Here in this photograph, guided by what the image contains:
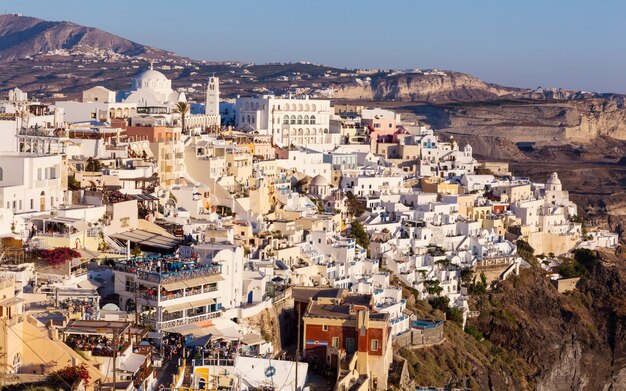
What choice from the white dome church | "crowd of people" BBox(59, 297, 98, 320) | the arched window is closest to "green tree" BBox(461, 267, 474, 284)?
the white dome church

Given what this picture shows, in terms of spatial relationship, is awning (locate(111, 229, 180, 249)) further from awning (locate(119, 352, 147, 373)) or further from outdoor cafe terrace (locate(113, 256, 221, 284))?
awning (locate(119, 352, 147, 373))

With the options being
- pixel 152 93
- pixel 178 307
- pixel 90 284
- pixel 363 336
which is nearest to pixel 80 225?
pixel 90 284

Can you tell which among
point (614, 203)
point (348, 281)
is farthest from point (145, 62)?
point (348, 281)

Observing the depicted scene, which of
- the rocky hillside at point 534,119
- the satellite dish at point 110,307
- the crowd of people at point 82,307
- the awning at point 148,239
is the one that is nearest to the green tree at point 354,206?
the awning at point 148,239

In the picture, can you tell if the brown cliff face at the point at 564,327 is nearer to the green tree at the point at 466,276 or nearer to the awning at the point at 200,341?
the green tree at the point at 466,276

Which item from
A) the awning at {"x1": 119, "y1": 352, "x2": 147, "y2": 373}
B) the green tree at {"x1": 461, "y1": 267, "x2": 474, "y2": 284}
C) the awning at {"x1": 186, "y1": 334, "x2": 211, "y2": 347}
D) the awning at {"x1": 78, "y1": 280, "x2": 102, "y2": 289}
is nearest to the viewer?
the awning at {"x1": 119, "y1": 352, "x2": 147, "y2": 373}

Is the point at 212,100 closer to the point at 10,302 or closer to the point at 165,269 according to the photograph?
the point at 165,269

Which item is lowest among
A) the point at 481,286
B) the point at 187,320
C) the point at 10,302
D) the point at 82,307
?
the point at 481,286
